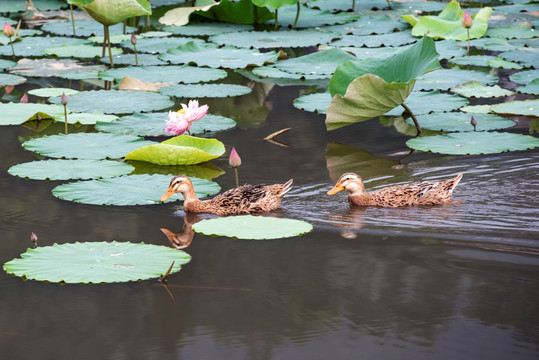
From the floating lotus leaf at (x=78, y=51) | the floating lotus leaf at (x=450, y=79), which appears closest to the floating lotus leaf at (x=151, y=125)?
the floating lotus leaf at (x=450, y=79)

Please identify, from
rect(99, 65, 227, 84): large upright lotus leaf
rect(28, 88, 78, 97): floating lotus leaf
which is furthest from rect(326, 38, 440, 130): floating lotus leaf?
rect(28, 88, 78, 97): floating lotus leaf

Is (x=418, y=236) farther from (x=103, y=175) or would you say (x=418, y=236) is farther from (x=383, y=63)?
(x=383, y=63)

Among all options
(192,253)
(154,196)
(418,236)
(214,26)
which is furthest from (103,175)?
(214,26)

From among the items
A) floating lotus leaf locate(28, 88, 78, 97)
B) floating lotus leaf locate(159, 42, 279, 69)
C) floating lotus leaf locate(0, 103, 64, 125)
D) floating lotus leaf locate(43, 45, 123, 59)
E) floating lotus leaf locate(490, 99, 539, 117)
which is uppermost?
floating lotus leaf locate(490, 99, 539, 117)

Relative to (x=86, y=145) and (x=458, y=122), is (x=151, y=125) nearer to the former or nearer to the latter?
(x=86, y=145)

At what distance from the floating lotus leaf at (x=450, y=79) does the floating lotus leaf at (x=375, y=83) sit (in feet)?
6.36

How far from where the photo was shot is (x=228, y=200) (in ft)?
17.9

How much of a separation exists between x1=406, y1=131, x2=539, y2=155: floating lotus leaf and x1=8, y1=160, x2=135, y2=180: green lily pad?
2.51 m

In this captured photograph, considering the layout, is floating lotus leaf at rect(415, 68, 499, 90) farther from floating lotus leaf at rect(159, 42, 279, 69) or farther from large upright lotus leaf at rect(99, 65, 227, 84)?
large upright lotus leaf at rect(99, 65, 227, 84)

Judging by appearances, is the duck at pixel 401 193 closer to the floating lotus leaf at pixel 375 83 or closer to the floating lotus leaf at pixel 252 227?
the floating lotus leaf at pixel 252 227

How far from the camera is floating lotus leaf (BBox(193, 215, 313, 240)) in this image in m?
4.82

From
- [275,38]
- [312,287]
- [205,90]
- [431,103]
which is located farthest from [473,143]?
[275,38]

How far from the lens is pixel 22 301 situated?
4.05 m

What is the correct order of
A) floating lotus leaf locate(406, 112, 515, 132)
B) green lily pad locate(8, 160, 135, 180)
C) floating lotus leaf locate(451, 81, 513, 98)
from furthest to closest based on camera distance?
floating lotus leaf locate(451, 81, 513, 98) < floating lotus leaf locate(406, 112, 515, 132) < green lily pad locate(8, 160, 135, 180)
